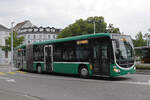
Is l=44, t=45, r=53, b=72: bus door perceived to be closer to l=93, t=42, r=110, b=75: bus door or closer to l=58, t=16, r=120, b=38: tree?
l=93, t=42, r=110, b=75: bus door

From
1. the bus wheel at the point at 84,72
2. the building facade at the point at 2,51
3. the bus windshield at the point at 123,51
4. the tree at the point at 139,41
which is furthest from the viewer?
the building facade at the point at 2,51

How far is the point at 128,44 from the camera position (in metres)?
13.0

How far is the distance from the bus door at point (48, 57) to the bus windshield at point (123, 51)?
6.57 meters

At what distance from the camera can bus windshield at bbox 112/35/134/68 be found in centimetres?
1219

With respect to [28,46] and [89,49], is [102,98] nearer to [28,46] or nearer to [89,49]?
[89,49]

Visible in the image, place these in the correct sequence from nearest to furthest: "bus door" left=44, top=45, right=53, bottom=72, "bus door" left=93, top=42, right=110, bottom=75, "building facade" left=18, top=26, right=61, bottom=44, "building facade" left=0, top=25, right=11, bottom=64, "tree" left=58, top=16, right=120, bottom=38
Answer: "bus door" left=93, top=42, right=110, bottom=75 < "bus door" left=44, top=45, right=53, bottom=72 < "tree" left=58, top=16, right=120, bottom=38 < "building facade" left=0, top=25, right=11, bottom=64 < "building facade" left=18, top=26, right=61, bottom=44

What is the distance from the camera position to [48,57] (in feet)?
56.5

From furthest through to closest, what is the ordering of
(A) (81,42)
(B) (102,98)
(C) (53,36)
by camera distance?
(C) (53,36), (A) (81,42), (B) (102,98)

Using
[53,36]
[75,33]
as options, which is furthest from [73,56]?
[53,36]

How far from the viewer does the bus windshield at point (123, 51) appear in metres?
12.2

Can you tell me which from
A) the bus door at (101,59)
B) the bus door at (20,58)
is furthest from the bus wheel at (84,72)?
the bus door at (20,58)

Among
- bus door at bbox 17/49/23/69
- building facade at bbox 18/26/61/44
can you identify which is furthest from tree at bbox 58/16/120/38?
building facade at bbox 18/26/61/44

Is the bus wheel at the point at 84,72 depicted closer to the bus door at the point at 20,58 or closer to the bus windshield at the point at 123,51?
the bus windshield at the point at 123,51

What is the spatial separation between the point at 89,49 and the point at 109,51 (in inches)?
68.4
